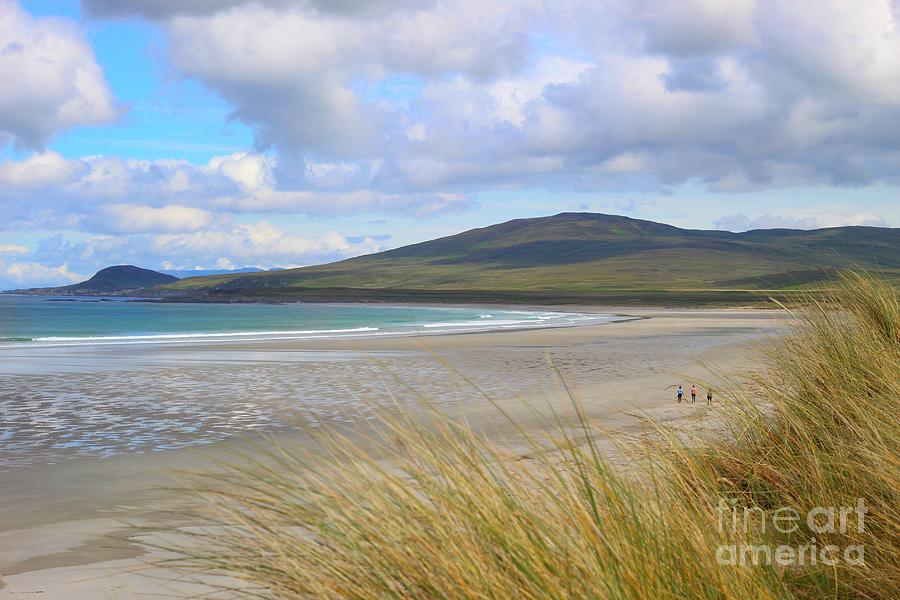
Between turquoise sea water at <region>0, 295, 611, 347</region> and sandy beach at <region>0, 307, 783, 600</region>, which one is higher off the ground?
turquoise sea water at <region>0, 295, 611, 347</region>

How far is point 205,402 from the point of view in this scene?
56.4ft

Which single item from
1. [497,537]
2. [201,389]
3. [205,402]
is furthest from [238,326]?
[497,537]

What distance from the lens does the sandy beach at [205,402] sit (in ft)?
22.4

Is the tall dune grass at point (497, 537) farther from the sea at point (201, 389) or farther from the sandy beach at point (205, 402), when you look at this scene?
the sea at point (201, 389)

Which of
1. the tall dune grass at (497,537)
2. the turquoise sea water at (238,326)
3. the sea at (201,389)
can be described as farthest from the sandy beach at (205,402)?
the turquoise sea water at (238,326)

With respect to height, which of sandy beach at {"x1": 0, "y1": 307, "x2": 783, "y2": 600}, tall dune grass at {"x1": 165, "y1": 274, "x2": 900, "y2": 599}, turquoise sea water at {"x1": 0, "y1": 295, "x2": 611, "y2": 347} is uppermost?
tall dune grass at {"x1": 165, "y1": 274, "x2": 900, "y2": 599}

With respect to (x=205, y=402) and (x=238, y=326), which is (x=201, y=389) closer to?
(x=205, y=402)

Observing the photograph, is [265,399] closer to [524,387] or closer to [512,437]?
[524,387]

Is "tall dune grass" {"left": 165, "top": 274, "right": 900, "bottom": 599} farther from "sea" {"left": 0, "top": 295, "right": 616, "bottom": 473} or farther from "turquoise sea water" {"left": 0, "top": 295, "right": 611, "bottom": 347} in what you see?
"turquoise sea water" {"left": 0, "top": 295, "right": 611, "bottom": 347}

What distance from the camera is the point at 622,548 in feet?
9.16

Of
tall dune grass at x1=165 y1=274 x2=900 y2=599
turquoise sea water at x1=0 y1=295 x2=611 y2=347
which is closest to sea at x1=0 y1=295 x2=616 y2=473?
tall dune grass at x1=165 y1=274 x2=900 y2=599

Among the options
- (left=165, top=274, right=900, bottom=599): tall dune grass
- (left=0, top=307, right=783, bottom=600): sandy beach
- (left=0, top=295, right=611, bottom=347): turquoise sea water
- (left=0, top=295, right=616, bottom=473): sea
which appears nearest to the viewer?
(left=165, top=274, right=900, bottom=599): tall dune grass

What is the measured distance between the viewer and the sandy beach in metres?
6.83

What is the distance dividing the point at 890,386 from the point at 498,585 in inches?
165
